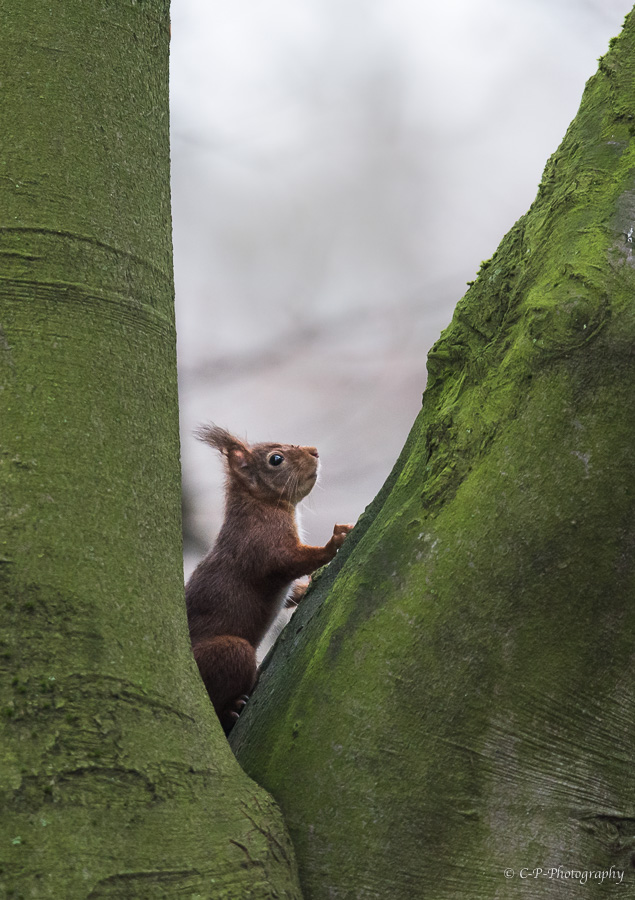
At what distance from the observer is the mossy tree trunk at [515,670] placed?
1274 millimetres

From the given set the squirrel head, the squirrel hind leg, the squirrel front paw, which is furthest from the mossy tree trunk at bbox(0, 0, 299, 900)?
the squirrel head

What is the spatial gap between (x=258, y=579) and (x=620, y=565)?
1.77m

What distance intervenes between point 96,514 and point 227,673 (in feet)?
3.65

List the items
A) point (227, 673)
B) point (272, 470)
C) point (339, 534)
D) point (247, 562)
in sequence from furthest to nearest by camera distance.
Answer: point (272, 470) < point (247, 562) < point (339, 534) < point (227, 673)

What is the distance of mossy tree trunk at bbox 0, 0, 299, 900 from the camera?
109cm

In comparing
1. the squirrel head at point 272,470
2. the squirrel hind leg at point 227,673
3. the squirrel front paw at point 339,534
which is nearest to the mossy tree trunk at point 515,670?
the squirrel hind leg at point 227,673

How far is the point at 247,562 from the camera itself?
293 cm

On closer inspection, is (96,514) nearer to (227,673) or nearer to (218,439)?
(227,673)

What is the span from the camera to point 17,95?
1.38 metres

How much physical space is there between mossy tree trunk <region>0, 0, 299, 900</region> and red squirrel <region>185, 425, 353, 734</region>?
98cm

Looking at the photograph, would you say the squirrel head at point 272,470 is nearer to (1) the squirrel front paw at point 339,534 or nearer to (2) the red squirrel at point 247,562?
(2) the red squirrel at point 247,562

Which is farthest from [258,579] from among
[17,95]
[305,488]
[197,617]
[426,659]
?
[17,95]

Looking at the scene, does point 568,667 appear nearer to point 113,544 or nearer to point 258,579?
point 113,544

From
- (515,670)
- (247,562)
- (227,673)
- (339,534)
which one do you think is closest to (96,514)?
(515,670)
